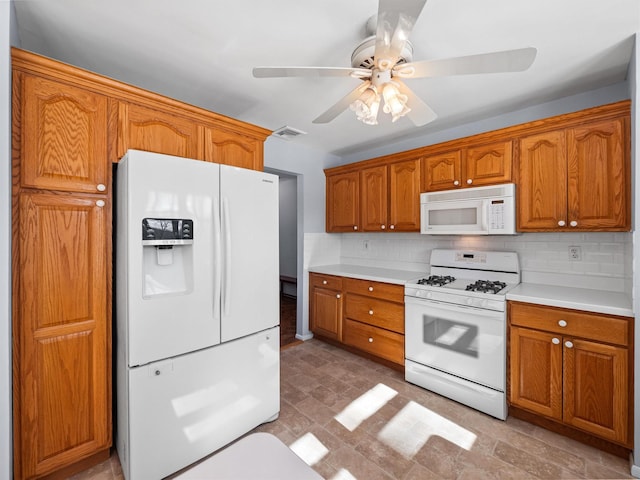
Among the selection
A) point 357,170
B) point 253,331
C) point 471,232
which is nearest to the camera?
point 253,331

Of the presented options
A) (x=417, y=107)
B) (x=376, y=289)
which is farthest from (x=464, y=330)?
(x=417, y=107)

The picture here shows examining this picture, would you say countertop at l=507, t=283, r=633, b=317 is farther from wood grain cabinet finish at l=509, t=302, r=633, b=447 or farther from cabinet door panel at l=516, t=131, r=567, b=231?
cabinet door panel at l=516, t=131, r=567, b=231

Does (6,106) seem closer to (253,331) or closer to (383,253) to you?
(253,331)

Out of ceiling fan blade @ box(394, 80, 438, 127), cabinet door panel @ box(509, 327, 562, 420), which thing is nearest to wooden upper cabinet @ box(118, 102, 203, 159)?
ceiling fan blade @ box(394, 80, 438, 127)

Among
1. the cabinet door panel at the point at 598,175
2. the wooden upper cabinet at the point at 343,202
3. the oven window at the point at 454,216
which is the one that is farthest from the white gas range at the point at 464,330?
the wooden upper cabinet at the point at 343,202

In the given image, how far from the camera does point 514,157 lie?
247cm

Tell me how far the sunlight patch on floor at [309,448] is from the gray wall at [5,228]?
1.41m

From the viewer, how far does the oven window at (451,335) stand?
92.5 inches

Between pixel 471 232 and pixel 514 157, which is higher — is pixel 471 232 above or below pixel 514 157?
below

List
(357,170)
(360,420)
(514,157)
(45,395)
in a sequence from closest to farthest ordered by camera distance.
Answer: (45,395), (360,420), (514,157), (357,170)

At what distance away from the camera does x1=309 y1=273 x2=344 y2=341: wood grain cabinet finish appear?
11.3 feet

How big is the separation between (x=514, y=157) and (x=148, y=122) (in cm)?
276

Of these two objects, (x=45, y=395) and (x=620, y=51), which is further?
(x=620, y=51)

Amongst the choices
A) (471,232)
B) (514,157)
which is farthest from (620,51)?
(471,232)
